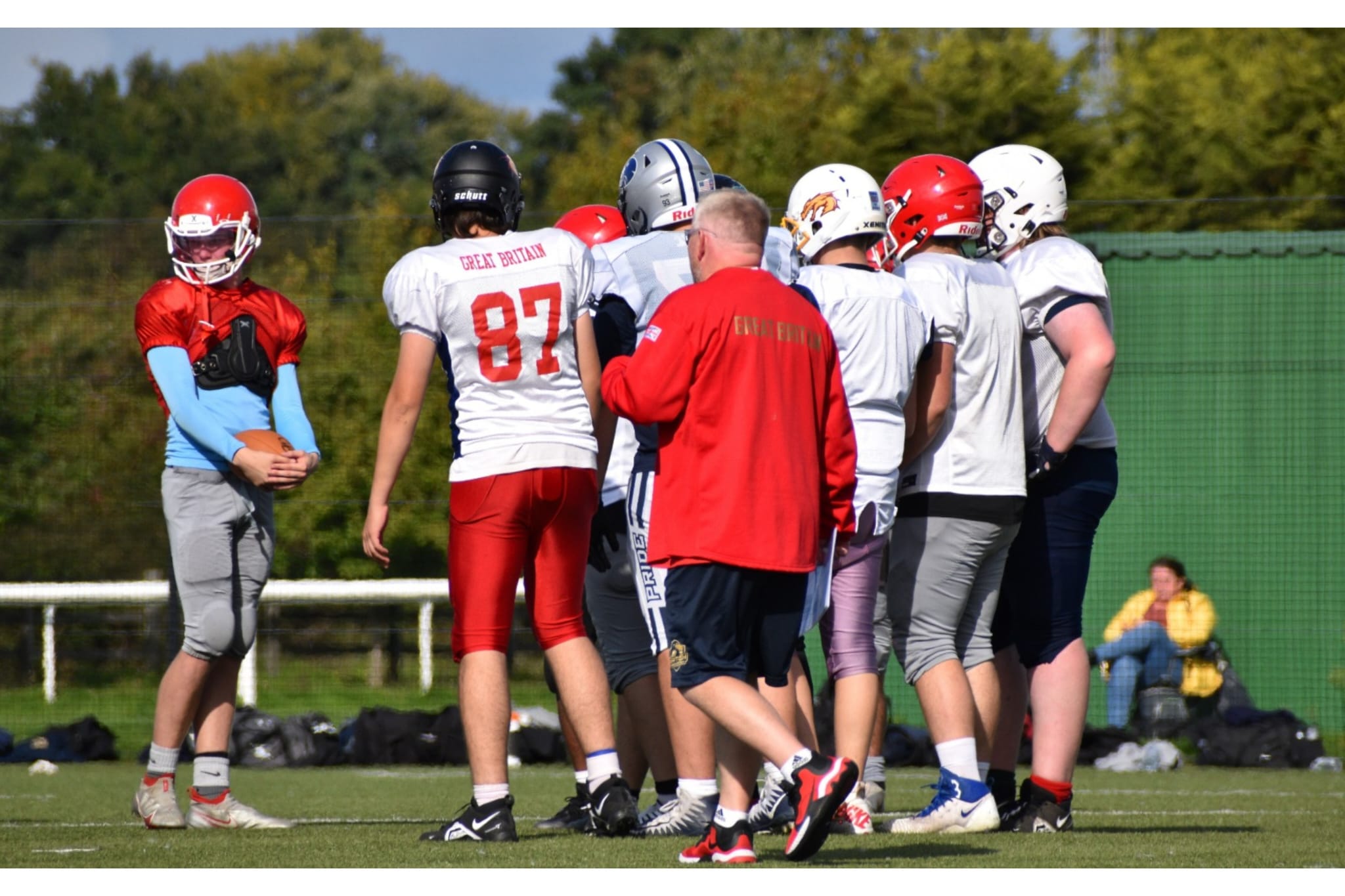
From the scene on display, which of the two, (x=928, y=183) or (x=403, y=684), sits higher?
(x=928, y=183)

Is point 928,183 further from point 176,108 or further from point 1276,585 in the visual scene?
point 176,108

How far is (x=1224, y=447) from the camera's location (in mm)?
10211

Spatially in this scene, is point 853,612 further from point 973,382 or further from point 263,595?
point 263,595

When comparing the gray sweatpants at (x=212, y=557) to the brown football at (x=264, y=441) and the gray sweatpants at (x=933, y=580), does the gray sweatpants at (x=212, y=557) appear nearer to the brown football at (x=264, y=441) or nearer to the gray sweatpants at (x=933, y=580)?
the brown football at (x=264, y=441)

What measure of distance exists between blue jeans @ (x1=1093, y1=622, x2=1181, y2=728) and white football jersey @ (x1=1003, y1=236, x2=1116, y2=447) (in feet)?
15.4

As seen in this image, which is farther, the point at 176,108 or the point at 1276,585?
the point at 176,108

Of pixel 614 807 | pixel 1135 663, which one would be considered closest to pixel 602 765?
pixel 614 807

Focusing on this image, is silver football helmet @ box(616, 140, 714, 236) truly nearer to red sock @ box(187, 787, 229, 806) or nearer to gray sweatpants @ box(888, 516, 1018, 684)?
gray sweatpants @ box(888, 516, 1018, 684)

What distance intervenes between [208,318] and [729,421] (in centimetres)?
211

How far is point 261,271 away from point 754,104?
10.7 meters

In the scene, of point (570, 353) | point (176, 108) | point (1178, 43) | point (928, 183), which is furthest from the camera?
point (176, 108)

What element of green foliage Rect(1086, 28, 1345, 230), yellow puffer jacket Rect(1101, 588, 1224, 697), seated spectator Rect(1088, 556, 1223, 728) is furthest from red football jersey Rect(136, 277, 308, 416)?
green foliage Rect(1086, 28, 1345, 230)

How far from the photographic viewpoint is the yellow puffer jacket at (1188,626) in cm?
984

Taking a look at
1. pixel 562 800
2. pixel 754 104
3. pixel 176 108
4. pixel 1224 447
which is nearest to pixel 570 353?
pixel 562 800
